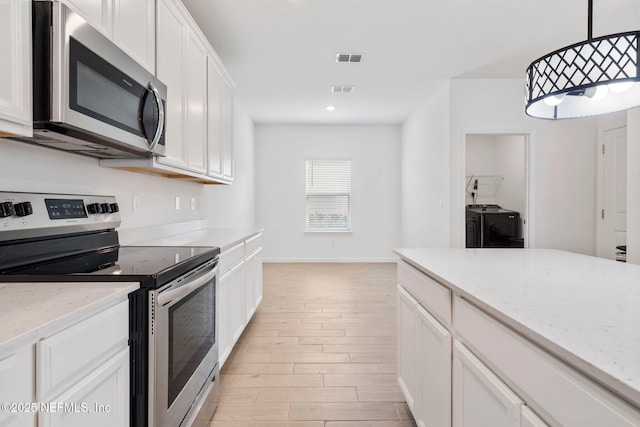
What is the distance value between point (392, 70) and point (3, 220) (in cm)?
379

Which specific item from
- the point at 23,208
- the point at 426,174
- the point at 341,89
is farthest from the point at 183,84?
the point at 426,174

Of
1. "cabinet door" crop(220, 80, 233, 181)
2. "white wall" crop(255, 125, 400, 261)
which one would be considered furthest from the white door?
"cabinet door" crop(220, 80, 233, 181)

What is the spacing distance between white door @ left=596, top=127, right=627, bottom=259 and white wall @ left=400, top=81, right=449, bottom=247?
1.84 m

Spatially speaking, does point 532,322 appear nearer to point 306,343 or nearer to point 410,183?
point 306,343

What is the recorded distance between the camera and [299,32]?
311cm

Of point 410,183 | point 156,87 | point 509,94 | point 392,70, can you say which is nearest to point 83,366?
point 156,87

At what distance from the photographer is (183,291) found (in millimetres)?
1497

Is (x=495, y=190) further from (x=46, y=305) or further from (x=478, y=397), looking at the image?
(x=46, y=305)

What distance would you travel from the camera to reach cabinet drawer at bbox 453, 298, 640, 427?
0.62m

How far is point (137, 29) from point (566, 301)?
2167mm

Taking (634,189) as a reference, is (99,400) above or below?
below

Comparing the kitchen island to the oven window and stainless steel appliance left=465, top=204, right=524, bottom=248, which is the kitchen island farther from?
stainless steel appliance left=465, top=204, right=524, bottom=248

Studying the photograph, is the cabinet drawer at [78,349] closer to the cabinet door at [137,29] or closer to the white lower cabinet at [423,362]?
the white lower cabinet at [423,362]

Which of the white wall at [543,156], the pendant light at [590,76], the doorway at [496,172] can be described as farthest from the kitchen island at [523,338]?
the doorway at [496,172]
